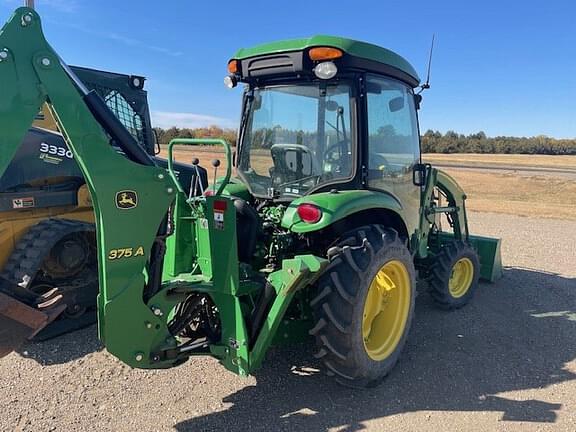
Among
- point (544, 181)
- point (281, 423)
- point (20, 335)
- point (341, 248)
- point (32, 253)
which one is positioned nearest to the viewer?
point (20, 335)

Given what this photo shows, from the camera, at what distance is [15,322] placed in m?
2.47

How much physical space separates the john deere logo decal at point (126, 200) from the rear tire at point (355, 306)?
131cm

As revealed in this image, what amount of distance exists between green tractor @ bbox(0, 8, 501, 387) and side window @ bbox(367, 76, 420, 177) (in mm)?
19

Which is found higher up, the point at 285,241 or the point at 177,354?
the point at 285,241

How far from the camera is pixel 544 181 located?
21.8m

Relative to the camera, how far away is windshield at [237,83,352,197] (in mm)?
3807

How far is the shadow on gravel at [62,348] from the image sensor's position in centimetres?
404

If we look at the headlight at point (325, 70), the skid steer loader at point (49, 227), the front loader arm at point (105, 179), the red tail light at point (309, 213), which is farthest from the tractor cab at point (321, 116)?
the skid steer loader at point (49, 227)

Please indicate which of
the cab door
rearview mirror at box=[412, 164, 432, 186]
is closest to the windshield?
the cab door

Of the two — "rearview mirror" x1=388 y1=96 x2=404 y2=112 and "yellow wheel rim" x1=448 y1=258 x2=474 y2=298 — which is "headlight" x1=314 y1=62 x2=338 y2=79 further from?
"yellow wheel rim" x1=448 y1=258 x2=474 y2=298

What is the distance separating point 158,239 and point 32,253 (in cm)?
211

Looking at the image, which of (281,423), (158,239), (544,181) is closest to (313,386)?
(281,423)

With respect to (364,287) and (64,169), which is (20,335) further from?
(64,169)

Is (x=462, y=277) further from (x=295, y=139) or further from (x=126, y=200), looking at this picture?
(x=126, y=200)
